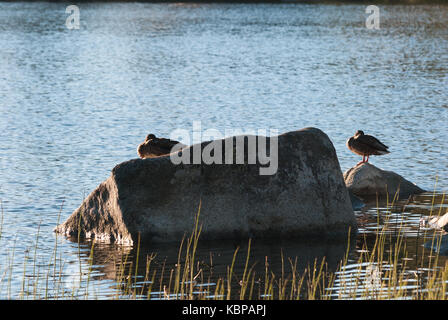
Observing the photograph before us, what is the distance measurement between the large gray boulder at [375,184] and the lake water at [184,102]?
1.68ft

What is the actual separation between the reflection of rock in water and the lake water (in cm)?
5

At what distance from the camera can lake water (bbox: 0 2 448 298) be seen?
1393 centimetres

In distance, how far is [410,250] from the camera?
514 inches

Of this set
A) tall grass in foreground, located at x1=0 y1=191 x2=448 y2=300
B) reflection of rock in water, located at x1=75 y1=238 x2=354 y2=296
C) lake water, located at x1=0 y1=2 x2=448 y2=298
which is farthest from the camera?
lake water, located at x1=0 y1=2 x2=448 y2=298

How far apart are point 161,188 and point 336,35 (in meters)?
53.2

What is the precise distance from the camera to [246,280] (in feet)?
38.0
